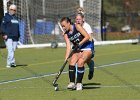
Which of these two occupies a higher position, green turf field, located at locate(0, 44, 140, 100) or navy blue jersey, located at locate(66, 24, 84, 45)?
navy blue jersey, located at locate(66, 24, 84, 45)

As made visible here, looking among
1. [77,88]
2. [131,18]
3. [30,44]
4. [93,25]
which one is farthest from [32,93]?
[131,18]

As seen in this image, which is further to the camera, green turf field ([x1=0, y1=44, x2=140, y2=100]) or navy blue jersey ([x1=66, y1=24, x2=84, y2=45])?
navy blue jersey ([x1=66, y1=24, x2=84, y2=45])

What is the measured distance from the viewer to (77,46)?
13.2 metres

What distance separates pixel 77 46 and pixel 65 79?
2.48 metres

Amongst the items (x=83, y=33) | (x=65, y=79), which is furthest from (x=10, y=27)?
(x=83, y=33)

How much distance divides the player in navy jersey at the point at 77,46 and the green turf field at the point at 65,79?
31 centimetres

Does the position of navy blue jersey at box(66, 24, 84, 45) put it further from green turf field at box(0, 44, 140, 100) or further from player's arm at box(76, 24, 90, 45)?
green turf field at box(0, 44, 140, 100)

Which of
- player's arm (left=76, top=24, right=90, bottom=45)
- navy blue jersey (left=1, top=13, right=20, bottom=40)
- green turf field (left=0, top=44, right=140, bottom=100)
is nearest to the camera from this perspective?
green turf field (left=0, top=44, right=140, bottom=100)

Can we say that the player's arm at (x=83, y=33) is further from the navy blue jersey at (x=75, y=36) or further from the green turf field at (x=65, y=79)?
the green turf field at (x=65, y=79)

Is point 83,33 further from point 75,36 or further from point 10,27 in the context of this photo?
point 10,27

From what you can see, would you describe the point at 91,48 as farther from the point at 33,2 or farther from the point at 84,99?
the point at 33,2

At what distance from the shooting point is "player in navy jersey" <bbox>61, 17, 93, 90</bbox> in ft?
42.8

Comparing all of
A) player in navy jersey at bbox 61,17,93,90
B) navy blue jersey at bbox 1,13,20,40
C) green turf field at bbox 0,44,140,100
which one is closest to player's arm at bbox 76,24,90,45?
player in navy jersey at bbox 61,17,93,90

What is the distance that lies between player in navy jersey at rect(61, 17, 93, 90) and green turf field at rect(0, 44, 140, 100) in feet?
1.02
